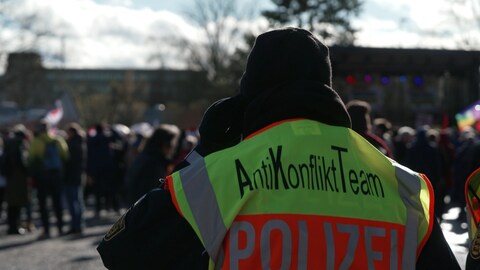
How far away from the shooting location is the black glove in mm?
2674

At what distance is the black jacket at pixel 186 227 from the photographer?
2480 millimetres

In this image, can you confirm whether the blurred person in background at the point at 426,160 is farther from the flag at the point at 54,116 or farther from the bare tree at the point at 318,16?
the bare tree at the point at 318,16

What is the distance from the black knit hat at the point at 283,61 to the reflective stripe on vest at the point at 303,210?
14 centimetres

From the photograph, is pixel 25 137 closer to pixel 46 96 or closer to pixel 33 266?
pixel 33 266

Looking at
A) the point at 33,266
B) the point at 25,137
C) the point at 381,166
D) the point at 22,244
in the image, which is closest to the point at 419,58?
the point at 25,137

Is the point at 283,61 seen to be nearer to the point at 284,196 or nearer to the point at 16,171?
the point at 284,196

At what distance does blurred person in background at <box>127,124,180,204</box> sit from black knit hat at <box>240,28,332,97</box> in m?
6.29

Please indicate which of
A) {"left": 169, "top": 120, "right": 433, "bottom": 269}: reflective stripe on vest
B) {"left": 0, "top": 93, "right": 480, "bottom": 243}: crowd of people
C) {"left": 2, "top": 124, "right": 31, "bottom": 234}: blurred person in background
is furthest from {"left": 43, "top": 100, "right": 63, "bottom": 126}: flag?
{"left": 169, "top": 120, "right": 433, "bottom": 269}: reflective stripe on vest

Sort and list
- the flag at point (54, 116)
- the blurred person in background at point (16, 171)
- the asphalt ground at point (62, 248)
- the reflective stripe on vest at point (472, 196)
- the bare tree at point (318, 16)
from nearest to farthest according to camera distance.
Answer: the reflective stripe on vest at point (472, 196) < the asphalt ground at point (62, 248) < the blurred person in background at point (16, 171) < the flag at point (54, 116) < the bare tree at point (318, 16)

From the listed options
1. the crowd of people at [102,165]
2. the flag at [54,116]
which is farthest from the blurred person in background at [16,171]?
the flag at [54,116]

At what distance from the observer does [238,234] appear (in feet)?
8.09

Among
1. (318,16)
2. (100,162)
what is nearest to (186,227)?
(100,162)

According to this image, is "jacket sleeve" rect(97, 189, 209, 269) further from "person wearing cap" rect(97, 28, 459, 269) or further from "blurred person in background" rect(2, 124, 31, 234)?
"blurred person in background" rect(2, 124, 31, 234)

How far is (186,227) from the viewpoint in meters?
2.48
